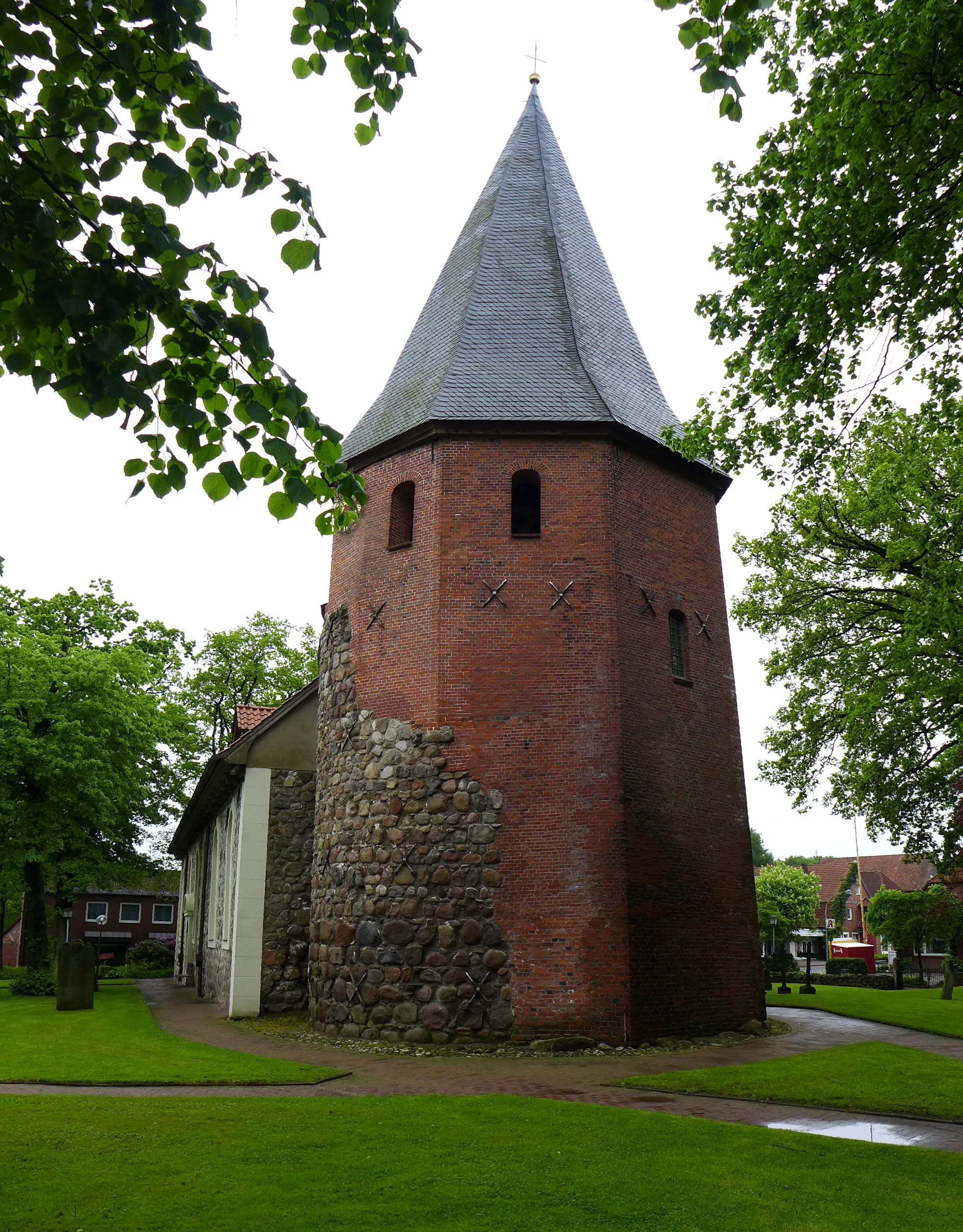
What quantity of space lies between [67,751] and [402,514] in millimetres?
14541

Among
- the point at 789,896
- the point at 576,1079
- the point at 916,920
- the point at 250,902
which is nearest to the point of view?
the point at 576,1079

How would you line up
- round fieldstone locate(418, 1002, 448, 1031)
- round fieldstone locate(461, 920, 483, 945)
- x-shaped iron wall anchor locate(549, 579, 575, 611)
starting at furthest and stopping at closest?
1. x-shaped iron wall anchor locate(549, 579, 575, 611)
2. round fieldstone locate(461, 920, 483, 945)
3. round fieldstone locate(418, 1002, 448, 1031)

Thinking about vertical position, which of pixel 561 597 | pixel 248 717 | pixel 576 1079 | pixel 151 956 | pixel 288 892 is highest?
pixel 561 597

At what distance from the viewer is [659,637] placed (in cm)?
1516

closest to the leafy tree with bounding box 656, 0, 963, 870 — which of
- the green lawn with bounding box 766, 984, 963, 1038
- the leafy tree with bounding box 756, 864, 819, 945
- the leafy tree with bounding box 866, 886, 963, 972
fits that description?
the green lawn with bounding box 766, 984, 963, 1038

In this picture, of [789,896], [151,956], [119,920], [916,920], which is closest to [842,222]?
[916,920]

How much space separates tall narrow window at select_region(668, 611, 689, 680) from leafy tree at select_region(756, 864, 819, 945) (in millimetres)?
A: 39461

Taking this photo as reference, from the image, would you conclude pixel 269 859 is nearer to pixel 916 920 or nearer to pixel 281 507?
pixel 281 507

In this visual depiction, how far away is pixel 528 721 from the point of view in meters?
13.9

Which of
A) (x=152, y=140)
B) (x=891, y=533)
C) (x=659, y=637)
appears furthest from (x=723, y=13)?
(x=891, y=533)

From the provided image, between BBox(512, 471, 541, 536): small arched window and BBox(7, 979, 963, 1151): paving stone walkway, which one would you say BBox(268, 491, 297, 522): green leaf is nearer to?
BBox(7, 979, 963, 1151): paving stone walkway

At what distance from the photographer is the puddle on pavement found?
7.64 m

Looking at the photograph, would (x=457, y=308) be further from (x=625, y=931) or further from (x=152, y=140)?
(x=152, y=140)

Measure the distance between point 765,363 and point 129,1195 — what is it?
9.42 m
